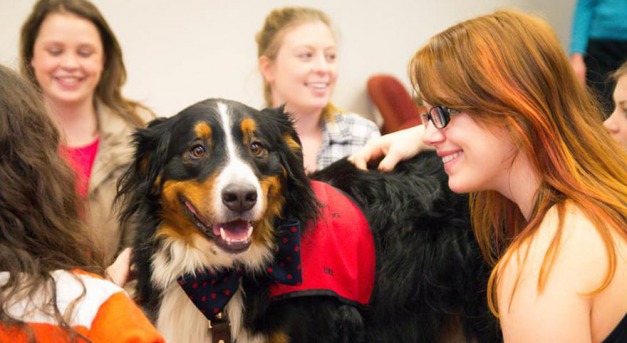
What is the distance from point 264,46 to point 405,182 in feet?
4.11

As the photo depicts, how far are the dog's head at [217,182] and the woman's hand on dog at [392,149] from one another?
0.31 metres

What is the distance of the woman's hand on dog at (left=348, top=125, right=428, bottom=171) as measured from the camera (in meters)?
2.04

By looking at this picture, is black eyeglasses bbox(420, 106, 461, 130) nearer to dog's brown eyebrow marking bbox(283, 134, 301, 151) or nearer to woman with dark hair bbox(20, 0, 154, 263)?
dog's brown eyebrow marking bbox(283, 134, 301, 151)

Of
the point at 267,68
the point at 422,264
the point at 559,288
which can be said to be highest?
the point at 559,288

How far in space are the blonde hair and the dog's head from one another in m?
0.50

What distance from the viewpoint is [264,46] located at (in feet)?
9.83

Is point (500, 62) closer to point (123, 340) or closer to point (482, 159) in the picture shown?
point (482, 159)

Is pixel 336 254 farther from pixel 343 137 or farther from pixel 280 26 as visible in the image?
pixel 280 26

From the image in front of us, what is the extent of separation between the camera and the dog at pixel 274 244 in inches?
67.2

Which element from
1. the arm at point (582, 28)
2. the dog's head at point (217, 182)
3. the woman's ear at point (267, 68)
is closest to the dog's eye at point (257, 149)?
the dog's head at point (217, 182)

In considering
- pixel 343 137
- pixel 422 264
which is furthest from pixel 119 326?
pixel 343 137

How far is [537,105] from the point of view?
1.36 metres

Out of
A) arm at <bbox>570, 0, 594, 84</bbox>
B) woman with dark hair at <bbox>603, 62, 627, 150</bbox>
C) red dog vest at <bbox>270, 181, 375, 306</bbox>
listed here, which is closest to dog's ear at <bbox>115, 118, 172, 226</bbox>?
red dog vest at <bbox>270, 181, 375, 306</bbox>

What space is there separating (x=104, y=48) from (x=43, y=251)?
1.71 m
